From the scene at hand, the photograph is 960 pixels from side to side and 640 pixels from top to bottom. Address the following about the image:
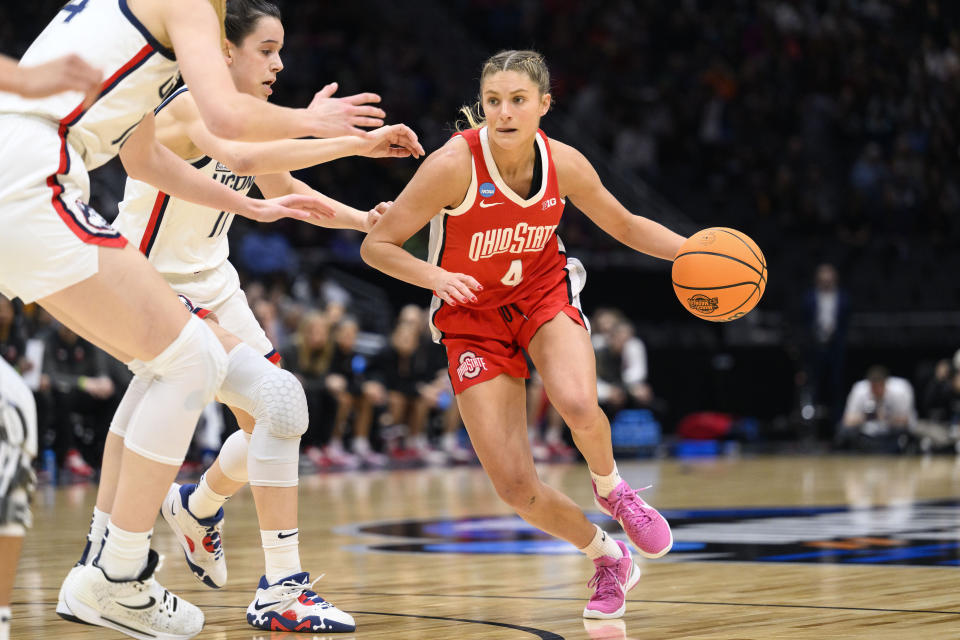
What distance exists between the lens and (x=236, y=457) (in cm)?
444

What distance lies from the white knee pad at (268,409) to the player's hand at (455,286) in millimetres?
568

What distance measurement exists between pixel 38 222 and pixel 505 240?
1.83m

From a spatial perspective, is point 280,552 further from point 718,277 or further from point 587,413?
point 718,277

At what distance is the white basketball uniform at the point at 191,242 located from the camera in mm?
4516

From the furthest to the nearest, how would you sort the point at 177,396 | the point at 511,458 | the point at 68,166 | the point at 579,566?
the point at 579,566, the point at 511,458, the point at 177,396, the point at 68,166

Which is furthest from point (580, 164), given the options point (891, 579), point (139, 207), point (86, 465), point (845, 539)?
point (86, 465)

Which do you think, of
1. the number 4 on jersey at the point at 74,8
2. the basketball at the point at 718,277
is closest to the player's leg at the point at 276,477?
the number 4 on jersey at the point at 74,8

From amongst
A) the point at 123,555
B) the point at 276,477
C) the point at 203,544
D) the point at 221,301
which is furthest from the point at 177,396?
the point at 203,544

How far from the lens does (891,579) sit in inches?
187

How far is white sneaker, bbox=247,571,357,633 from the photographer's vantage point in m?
3.86

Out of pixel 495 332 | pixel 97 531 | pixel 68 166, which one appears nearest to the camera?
pixel 68 166

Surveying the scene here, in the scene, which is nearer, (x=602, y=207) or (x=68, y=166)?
(x=68, y=166)

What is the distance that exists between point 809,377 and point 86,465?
8193 millimetres

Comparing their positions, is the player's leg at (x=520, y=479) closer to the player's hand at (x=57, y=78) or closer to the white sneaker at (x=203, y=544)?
the white sneaker at (x=203, y=544)
